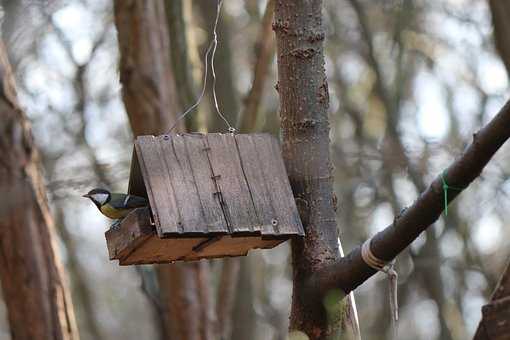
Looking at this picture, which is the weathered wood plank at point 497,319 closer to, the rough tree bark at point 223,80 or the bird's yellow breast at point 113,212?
the bird's yellow breast at point 113,212

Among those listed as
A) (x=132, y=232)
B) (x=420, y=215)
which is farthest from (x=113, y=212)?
(x=420, y=215)

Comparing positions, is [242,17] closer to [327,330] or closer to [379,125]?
[379,125]

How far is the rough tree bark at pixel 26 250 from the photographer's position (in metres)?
7.77

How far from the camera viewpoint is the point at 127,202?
188 inches

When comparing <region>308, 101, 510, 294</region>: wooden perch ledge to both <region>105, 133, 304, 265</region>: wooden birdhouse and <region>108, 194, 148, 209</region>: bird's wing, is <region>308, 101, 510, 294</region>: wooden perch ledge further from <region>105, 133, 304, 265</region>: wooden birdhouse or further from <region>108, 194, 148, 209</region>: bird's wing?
<region>108, 194, 148, 209</region>: bird's wing

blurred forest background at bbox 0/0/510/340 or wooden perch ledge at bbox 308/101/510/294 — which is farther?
blurred forest background at bbox 0/0/510/340

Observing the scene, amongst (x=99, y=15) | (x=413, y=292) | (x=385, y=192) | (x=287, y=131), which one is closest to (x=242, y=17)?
(x=99, y=15)

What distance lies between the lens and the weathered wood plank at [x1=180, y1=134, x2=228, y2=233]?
177 inches

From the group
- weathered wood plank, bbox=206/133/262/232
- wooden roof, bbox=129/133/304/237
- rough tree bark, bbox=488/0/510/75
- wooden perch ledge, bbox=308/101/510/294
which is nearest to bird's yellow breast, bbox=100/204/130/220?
wooden roof, bbox=129/133/304/237

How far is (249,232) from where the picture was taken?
4531 mm

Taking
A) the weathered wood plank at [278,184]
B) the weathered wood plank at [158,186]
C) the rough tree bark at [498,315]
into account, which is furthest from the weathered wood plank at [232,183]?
the rough tree bark at [498,315]

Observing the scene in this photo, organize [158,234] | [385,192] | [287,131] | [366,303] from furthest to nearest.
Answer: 1. [366,303]
2. [385,192]
3. [287,131]
4. [158,234]

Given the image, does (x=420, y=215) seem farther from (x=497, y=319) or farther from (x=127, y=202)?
(x=127, y=202)

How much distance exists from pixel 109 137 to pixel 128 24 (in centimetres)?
756
